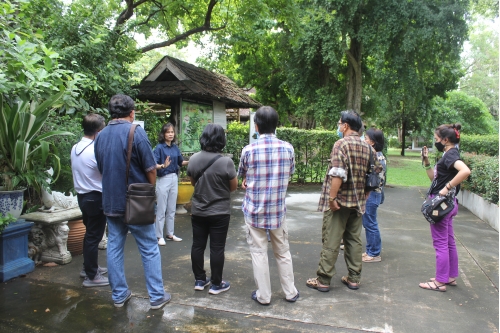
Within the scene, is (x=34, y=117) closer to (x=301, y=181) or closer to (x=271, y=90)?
(x=301, y=181)

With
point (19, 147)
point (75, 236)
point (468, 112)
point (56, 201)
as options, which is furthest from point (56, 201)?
point (468, 112)

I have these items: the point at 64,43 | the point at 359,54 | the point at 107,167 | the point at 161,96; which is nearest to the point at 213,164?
the point at 107,167

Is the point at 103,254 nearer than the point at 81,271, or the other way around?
the point at 81,271

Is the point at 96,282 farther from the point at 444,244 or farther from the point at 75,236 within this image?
the point at 444,244

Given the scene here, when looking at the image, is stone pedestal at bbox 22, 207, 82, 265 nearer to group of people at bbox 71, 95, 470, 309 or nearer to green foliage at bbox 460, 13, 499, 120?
group of people at bbox 71, 95, 470, 309

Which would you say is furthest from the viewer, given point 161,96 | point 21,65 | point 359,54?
point 359,54

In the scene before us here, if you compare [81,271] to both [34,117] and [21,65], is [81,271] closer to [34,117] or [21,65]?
[34,117]

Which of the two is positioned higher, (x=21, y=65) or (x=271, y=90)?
(x=271, y=90)

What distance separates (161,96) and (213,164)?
503 cm

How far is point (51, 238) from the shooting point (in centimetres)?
451

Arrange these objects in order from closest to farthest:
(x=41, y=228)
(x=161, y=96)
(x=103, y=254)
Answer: (x=41, y=228), (x=103, y=254), (x=161, y=96)

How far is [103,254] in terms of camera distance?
4.88 m

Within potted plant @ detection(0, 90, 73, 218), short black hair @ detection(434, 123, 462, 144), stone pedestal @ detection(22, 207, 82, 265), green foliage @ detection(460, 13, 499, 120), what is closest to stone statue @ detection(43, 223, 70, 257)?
stone pedestal @ detection(22, 207, 82, 265)

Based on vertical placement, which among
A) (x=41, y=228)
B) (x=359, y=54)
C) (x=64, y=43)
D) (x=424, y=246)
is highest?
(x=359, y=54)
